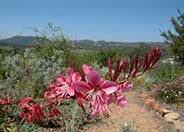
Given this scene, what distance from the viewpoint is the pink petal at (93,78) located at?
2.60 feet

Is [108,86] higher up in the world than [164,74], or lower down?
higher up

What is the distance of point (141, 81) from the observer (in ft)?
28.9

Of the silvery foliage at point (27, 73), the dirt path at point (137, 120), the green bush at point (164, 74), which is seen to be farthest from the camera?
the green bush at point (164, 74)

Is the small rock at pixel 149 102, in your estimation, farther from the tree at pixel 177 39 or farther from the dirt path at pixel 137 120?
the tree at pixel 177 39

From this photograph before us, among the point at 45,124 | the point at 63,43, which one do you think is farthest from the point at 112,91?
the point at 63,43

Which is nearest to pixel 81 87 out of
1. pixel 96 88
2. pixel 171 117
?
pixel 96 88

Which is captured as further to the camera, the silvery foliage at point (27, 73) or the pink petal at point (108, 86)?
the silvery foliage at point (27, 73)

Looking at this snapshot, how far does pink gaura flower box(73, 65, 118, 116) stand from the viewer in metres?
0.80

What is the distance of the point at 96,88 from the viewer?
2.73ft

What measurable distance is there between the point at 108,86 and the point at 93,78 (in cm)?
5

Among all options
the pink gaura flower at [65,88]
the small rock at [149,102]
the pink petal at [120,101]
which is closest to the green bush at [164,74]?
the small rock at [149,102]

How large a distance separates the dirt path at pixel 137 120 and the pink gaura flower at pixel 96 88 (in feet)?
10.6

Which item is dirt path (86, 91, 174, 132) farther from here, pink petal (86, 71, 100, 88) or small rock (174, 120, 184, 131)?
pink petal (86, 71, 100, 88)

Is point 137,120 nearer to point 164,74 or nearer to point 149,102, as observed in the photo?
point 149,102
